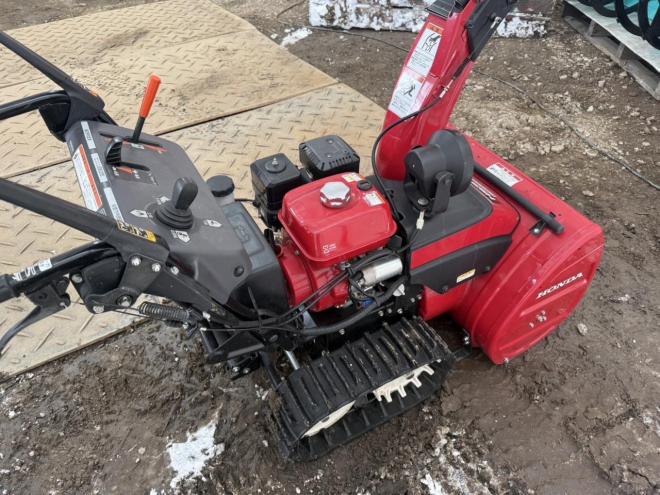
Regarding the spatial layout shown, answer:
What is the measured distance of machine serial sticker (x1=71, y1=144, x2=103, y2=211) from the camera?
154 cm

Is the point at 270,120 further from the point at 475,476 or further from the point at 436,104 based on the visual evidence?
the point at 475,476

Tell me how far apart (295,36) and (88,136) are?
506 cm

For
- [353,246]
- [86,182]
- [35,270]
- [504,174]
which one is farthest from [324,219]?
[504,174]

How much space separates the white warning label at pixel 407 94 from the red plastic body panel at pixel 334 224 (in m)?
0.51

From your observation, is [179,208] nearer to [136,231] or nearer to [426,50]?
[136,231]

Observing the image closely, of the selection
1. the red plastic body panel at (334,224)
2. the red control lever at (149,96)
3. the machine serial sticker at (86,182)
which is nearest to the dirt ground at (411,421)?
the red plastic body panel at (334,224)

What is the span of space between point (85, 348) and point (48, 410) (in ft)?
1.29

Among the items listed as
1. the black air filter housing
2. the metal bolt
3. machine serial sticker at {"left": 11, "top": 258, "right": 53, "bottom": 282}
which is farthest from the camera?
the black air filter housing

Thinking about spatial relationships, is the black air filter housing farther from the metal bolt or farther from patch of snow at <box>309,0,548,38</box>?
patch of snow at <box>309,0,548,38</box>

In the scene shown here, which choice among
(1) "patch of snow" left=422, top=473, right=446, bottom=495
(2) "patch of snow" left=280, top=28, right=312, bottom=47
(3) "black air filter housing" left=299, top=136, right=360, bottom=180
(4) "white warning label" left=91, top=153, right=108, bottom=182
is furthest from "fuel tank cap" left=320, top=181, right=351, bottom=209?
(2) "patch of snow" left=280, top=28, right=312, bottom=47

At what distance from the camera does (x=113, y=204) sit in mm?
1516

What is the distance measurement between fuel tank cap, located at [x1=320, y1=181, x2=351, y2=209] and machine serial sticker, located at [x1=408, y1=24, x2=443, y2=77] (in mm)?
691

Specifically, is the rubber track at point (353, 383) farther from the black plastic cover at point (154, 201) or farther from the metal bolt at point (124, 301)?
the metal bolt at point (124, 301)

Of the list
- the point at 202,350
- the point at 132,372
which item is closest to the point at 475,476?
the point at 202,350
